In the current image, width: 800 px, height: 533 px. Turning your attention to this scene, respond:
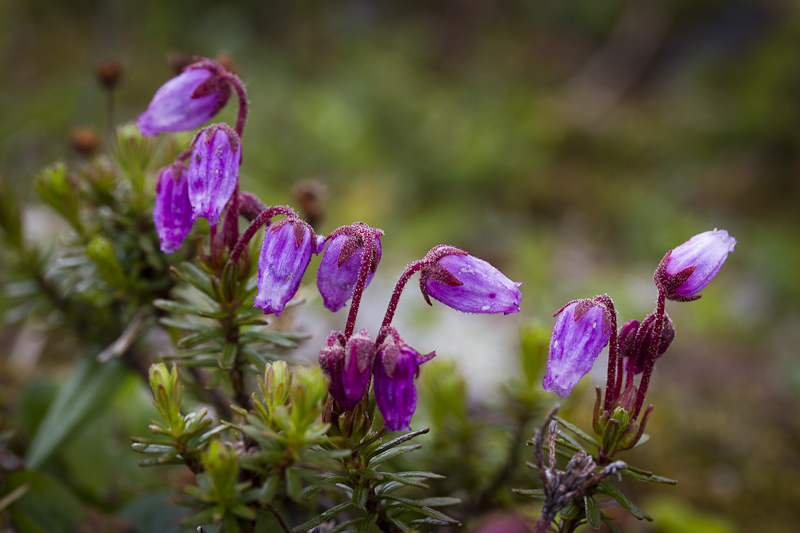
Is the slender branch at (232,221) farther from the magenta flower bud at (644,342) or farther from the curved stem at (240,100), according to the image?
the magenta flower bud at (644,342)

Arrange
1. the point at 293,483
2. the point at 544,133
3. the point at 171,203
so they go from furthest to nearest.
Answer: the point at 544,133 < the point at 171,203 < the point at 293,483

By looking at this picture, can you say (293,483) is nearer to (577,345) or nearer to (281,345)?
(281,345)

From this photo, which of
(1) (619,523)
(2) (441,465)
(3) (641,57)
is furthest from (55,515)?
(3) (641,57)

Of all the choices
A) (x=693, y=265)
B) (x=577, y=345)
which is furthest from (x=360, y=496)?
(x=693, y=265)

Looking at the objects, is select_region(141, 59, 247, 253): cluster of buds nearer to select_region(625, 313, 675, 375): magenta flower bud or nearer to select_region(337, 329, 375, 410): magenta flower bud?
select_region(337, 329, 375, 410): magenta flower bud

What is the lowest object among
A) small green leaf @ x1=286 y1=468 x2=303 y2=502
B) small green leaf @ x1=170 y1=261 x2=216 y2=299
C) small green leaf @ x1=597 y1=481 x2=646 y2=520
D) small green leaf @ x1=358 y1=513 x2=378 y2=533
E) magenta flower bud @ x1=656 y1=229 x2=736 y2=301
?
small green leaf @ x1=358 y1=513 x2=378 y2=533

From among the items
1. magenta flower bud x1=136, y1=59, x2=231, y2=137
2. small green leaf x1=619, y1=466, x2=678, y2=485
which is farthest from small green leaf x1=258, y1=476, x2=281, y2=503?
magenta flower bud x1=136, y1=59, x2=231, y2=137

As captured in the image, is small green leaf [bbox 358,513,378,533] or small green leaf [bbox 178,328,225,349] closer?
small green leaf [bbox 358,513,378,533]
